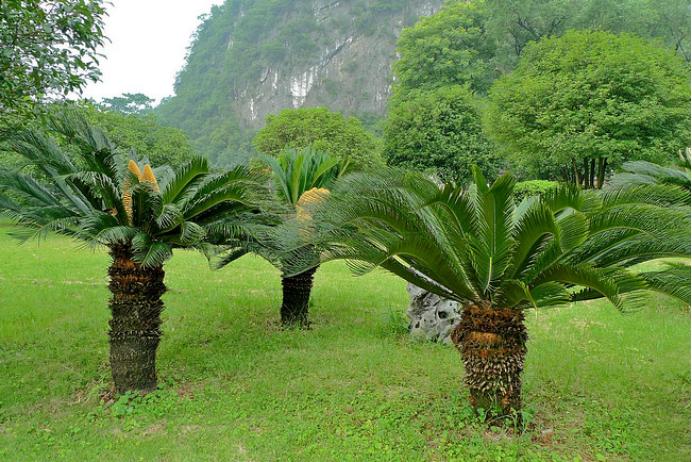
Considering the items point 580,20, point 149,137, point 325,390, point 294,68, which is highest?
point 294,68

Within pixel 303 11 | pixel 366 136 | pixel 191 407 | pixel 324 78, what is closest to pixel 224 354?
pixel 191 407

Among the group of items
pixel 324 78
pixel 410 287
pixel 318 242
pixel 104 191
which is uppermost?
pixel 324 78

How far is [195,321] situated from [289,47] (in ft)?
294

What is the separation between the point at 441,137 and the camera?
26.5 m

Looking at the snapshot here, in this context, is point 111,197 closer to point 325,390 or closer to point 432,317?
point 325,390

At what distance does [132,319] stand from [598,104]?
A: 69.1 feet

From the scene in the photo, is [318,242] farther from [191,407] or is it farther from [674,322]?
[674,322]

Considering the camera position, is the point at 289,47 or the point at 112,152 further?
the point at 289,47

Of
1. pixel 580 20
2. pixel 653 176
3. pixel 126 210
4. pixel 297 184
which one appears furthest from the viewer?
pixel 580 20

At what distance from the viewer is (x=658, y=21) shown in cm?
3183

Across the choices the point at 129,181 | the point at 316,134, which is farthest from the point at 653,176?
the point at 316,134

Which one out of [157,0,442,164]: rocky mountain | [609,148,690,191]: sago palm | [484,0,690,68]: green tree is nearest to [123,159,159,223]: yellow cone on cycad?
[609,148,690,191]: sago palm

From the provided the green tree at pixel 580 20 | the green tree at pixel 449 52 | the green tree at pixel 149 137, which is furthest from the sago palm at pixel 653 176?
the green tree at pixel 449 52

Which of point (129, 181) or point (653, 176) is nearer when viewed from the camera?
point (129, 181)
